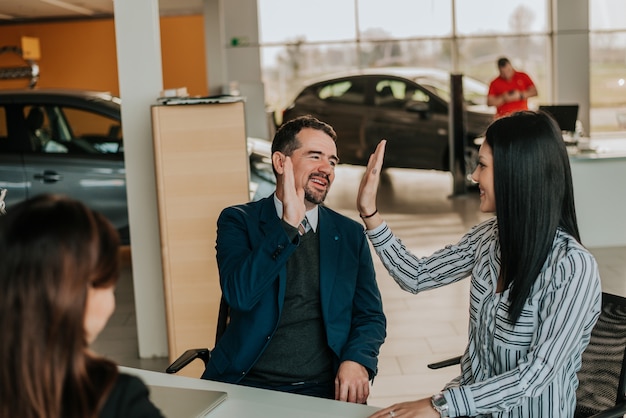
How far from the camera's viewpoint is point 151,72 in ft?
13.2

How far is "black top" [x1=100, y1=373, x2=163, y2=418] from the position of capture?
109 cm

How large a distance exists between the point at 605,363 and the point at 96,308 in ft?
4.73

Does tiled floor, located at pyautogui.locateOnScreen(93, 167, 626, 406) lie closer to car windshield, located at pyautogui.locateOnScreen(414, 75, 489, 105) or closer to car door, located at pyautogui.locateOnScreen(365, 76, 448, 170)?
Result: car door, located at pyautogui.locateOnScreen(365, 76, 448, 170)

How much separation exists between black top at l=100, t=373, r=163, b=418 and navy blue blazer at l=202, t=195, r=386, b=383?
942 mm

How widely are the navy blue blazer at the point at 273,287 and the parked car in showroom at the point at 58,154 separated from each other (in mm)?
3502

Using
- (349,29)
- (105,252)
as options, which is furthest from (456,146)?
(105,252)

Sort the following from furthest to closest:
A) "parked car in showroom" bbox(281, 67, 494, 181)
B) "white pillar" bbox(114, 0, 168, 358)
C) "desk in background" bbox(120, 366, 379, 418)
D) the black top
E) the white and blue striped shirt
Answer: "parked car in showroom" bbox(281, 67, 494, 181) < "white pillar" bbox(114, 0, 168, 358) < the white and blue striped shirt < "desk in background" bbox(120, 366, 379, 418) < the black top

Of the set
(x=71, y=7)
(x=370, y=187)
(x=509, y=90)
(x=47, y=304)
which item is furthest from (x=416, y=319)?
(x=71, y=7)

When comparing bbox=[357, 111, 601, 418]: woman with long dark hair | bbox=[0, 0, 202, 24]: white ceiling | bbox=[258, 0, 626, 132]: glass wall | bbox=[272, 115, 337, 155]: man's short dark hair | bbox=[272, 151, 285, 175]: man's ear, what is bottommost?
bbox=[357, 111, 601, 418]: woman with long dark hair

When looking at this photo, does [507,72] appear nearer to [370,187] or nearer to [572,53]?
[572,53]

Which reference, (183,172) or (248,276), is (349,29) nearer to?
(183,172)

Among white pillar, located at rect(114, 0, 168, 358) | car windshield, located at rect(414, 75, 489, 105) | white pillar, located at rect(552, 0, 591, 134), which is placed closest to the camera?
white pillar, located at rect(114, 0, 168, 358)

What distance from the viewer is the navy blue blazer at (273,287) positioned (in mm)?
2088

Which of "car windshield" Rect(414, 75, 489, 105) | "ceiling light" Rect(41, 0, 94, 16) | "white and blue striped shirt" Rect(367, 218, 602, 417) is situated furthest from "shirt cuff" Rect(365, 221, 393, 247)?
"ceiling light" Rect(41, 0, 94, 16)
